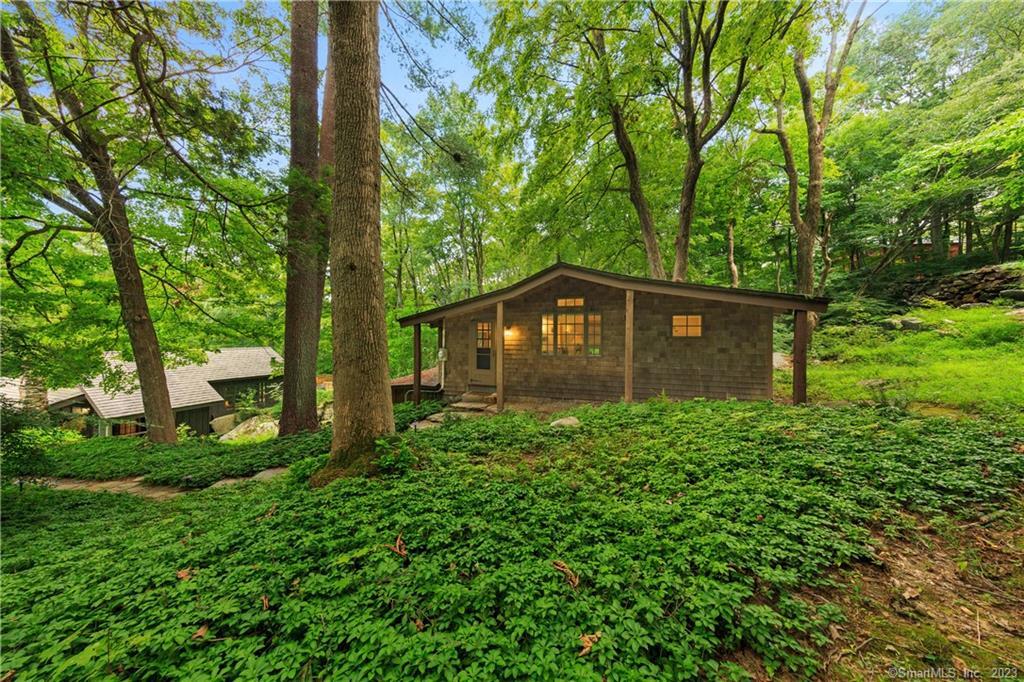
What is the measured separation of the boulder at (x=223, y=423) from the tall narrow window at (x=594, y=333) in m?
17.0

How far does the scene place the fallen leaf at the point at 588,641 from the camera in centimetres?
167

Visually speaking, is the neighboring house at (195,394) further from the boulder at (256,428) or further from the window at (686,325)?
the window at (686,325)

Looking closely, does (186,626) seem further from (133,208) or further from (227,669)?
(133,208)

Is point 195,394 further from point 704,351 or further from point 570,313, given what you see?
point 704,351

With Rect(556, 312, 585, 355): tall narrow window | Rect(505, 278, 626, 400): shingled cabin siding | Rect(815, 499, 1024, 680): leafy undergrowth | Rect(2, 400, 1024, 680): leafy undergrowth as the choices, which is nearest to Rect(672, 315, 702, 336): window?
Rect(505, 278, 626, 400): shingled cabin siding

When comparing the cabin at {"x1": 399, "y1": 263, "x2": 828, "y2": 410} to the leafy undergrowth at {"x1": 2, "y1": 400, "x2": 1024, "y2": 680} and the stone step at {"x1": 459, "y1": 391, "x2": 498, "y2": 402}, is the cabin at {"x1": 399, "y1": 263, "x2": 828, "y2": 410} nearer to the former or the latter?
the stone step at {"x1": 459, "y1": 391, "x2": 498, "y2": 402}

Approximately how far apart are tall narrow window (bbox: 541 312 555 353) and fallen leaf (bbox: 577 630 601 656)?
8153 millimetres

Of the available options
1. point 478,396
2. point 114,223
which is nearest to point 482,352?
point 478,396

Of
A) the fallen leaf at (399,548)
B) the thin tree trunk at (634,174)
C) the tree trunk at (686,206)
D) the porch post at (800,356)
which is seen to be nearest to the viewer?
the fallen leaf at (399,548)

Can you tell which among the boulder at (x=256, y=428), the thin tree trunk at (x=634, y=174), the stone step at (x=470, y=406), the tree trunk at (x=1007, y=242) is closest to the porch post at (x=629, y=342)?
the thin tree trunk at (x=634, y=174)

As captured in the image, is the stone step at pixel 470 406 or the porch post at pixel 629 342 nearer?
the porch post at pixel 629 342

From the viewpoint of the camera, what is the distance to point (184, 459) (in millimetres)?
6211

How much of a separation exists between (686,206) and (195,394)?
2133cm

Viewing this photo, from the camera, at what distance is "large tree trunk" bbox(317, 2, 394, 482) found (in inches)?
151
